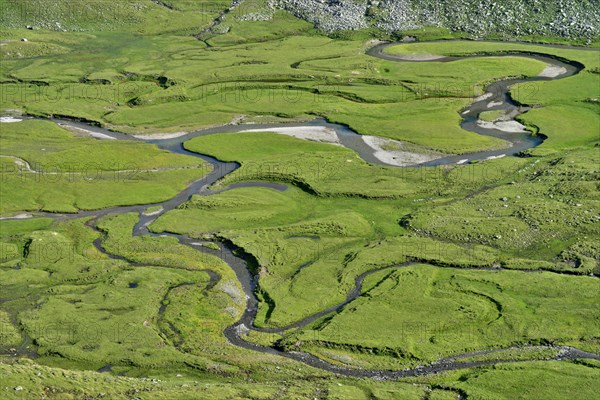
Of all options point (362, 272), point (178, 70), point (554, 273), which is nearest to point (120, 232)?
point (362, 272)

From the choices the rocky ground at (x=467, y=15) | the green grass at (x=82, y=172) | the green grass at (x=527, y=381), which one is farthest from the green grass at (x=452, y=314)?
the rocky ground at (x=467, y=15)

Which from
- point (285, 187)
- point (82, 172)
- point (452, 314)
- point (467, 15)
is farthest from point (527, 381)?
point (467, 15)

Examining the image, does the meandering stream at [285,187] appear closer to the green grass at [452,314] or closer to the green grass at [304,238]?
the green grass at [304,238]

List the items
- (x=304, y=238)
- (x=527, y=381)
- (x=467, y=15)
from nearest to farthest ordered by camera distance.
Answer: (x=527, y=381)
(x=304, y=238)
(x=467, y=15)

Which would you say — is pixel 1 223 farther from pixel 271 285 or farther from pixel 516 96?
pixel 516 96

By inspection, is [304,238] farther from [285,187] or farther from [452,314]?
[452,314]

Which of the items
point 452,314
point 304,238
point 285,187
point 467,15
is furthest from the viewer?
point 467,15

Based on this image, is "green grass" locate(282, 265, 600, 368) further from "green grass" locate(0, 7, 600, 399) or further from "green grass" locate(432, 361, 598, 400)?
"green grass" locate(432, 361, 598, 400)

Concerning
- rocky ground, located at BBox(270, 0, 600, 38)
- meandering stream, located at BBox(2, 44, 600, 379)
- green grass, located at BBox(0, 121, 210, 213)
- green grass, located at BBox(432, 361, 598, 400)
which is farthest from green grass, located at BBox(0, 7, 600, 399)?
rocky ground, located at BBox(270, 0, 600, 38)
